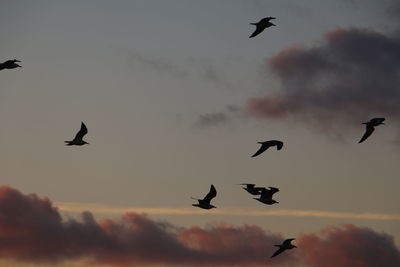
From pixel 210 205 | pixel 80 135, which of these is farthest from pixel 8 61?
pixel 210 205

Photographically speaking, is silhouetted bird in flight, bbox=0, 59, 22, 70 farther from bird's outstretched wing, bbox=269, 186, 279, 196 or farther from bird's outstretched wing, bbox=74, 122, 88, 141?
bird's outstretched wing, bbox=269, 186, 279, 196

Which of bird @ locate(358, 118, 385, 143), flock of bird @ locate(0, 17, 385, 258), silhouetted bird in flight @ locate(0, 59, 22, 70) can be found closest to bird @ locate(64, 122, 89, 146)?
flock of bird @ locate(0, 17, 385, 258)

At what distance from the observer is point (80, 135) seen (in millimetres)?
76500

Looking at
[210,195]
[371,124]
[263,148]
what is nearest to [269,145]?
[263,148]

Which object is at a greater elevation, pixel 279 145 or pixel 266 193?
pixel 279 145

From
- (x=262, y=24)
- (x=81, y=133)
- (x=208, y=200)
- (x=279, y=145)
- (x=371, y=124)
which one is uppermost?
(x=262, y=24)

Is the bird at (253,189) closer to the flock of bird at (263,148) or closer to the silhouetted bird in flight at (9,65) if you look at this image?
the flock of bird at (263,148)

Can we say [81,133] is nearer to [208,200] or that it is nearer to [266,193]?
[208,200]

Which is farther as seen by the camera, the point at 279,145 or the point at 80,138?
the point at 80,138

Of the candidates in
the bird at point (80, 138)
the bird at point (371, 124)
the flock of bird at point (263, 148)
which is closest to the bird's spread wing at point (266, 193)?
the flock of bird at point (263, 148)

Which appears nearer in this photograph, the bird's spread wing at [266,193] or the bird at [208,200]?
the bird at [208,200]

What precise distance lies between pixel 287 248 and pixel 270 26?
2215 centimetres

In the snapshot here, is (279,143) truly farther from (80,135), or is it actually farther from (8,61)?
(8,61)

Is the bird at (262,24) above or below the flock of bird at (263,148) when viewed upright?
above
